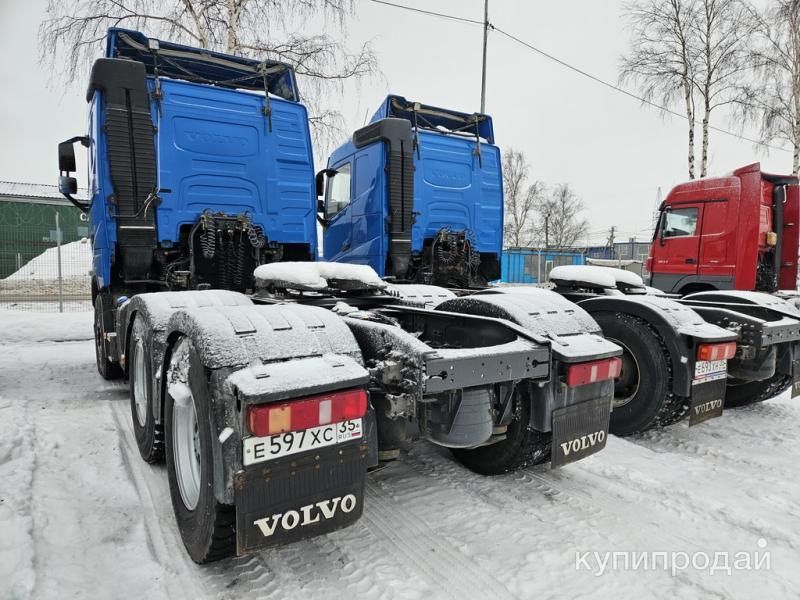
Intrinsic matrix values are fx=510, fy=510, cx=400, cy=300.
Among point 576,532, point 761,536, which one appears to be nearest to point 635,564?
point 576,532

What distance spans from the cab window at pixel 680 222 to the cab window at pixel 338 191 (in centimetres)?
523

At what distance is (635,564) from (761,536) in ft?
2.60

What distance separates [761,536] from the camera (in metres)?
2.56

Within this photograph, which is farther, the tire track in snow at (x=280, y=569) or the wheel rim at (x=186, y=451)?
the wheel rim at (x=186, y=451)

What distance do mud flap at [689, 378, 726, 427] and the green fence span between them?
15.3 m

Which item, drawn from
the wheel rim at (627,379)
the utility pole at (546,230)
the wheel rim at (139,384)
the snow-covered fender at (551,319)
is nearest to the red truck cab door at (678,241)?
the wheel rim at (627,379)

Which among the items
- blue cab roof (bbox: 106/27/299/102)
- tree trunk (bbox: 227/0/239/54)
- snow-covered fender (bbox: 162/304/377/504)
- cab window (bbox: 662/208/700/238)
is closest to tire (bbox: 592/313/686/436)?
snow-covered fender (bbox: 162/304/377/504)

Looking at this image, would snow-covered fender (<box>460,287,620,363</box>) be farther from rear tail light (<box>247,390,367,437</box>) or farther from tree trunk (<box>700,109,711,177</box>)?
tree trunk (<box>700,109,711,177</box>)

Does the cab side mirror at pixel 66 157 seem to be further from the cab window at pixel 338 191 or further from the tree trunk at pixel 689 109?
the tree trunk at pixel 689 109

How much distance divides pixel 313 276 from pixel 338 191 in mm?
3886

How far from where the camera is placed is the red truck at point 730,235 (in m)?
7.34

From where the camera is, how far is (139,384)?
3.59 m

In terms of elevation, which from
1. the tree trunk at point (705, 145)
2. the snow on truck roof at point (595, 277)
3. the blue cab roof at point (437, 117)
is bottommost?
the snow on truck roof at point (595, 277)

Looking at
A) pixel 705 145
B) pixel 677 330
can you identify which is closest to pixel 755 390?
pixel 677 330
